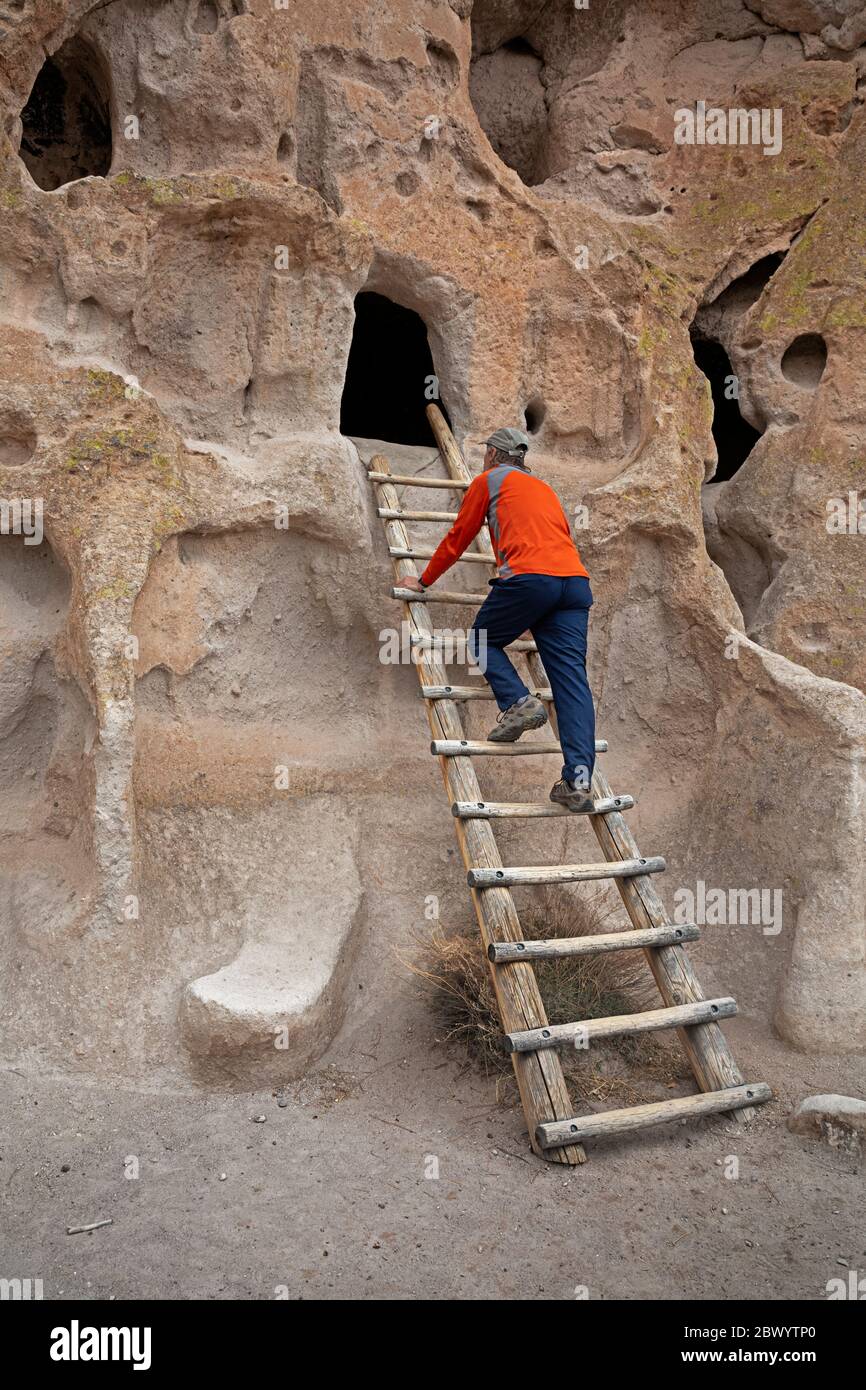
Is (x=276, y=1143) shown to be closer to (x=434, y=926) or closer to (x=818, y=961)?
(x=434, y=926)

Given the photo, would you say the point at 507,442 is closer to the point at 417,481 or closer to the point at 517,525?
the point at 517,525

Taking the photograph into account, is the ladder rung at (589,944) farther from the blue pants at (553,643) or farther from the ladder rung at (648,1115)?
the blue pants at (553,643)

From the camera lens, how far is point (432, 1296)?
2689mm

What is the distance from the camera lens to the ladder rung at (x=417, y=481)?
16.1 feet

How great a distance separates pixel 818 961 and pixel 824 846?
0.45 meters

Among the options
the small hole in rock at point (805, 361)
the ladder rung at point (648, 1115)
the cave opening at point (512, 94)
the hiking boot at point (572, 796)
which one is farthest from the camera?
the cave opening at point (512, 94)

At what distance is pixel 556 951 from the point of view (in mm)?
3463

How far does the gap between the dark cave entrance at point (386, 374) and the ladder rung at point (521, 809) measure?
4.07 meters

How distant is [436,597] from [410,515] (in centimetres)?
44

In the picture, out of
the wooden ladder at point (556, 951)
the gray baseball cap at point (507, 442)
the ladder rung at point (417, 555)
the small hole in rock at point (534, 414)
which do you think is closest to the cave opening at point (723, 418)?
the small hole in rock at point (534, 414)

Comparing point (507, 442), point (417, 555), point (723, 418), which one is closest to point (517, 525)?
point (507, 442)

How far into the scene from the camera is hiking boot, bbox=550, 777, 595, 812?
393 cm

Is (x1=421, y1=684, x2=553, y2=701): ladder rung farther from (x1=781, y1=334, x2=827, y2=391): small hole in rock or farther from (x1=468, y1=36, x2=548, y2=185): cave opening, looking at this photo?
A: (x1=468, y1=36, x2=548, y2=185): cave opening

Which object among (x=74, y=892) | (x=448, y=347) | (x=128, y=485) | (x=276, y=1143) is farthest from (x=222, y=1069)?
(x=448, y=347)
